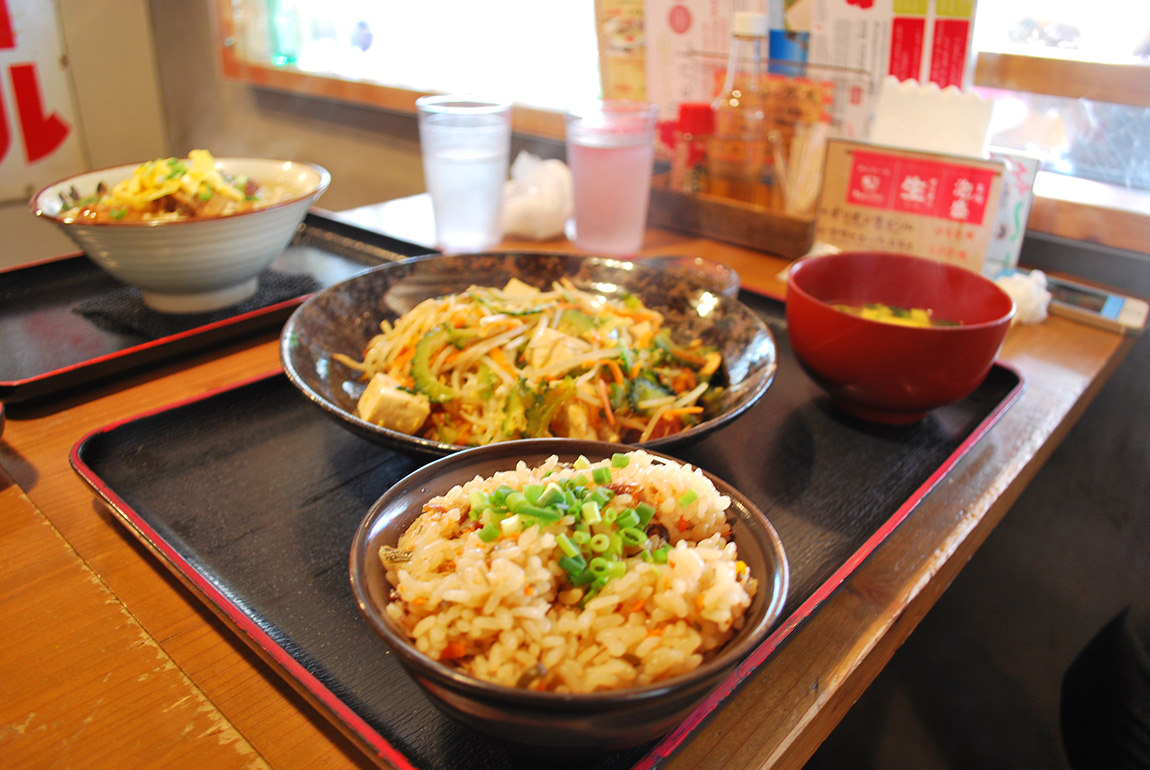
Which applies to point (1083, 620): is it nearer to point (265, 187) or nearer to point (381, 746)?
point (381, 746)

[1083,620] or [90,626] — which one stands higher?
[90,626]

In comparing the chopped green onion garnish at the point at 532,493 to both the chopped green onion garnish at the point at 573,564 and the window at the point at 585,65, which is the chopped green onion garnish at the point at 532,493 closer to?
the chopped green onion garnish at the point at 573,564

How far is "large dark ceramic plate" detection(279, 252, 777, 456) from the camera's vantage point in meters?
1.09

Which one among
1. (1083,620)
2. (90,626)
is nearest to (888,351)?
(90,626)

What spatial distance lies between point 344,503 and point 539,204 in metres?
1.37

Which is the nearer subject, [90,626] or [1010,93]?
[90,626]

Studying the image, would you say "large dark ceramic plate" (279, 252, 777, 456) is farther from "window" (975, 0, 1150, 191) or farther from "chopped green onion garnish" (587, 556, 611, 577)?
"window" (975, 0, 1150, 191)

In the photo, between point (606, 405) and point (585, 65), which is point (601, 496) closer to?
point (606, 405)

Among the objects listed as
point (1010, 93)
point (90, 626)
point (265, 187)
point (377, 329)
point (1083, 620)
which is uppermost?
point (1010, 93)

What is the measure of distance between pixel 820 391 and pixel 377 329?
862 mm

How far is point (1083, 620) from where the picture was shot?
200 cm

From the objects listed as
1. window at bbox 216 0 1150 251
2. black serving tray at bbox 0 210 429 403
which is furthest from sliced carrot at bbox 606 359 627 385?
window at bbox 216 0 1150 251

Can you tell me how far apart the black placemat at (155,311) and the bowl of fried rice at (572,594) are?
1.05 metres

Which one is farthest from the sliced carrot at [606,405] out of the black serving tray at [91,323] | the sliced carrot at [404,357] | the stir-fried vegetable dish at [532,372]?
the black serving tray at [91,323]
